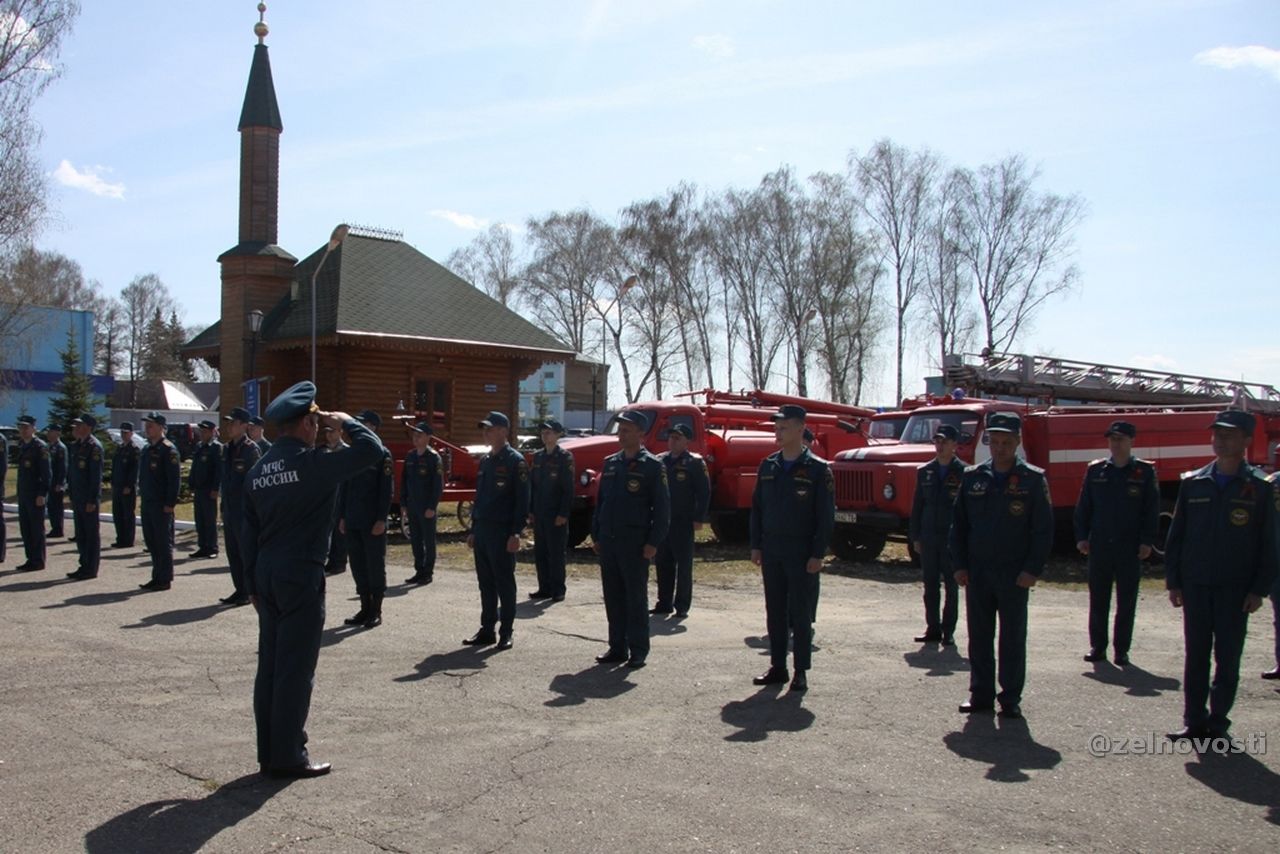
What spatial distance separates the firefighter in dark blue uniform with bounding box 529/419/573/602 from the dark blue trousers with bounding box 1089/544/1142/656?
5.13 m

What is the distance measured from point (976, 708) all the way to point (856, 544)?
872 cm

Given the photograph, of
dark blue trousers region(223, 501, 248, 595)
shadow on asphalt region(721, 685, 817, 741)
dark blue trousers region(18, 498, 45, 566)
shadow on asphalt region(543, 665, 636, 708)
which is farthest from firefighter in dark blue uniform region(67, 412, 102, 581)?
shadow on asphalt region(721, 685, 817, 741)

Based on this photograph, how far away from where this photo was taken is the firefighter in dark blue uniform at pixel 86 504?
41.1ft

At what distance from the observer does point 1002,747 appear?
5.84 metres

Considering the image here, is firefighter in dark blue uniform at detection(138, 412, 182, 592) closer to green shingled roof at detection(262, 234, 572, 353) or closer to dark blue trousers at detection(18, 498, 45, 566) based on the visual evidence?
dark blue trousers at detection(18, 498, 45, 566)

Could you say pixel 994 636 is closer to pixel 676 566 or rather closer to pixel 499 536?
pixel 499 536

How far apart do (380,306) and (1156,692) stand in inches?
928

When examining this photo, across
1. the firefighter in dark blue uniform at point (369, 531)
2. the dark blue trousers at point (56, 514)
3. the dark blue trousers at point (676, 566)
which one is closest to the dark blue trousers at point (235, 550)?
the firefighter in dark blue uniform at point (369, 531)

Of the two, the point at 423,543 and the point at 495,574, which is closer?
the point at 495,574

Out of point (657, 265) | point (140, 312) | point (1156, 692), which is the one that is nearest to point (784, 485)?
point (1156, 692)

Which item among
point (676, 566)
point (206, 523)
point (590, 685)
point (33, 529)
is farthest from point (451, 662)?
point (206, 523)

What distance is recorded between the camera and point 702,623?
1014 centimetres

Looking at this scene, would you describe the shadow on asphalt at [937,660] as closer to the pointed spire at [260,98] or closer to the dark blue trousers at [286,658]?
the dark blue trousers at [286,658]

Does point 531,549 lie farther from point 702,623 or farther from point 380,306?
point 380,306
